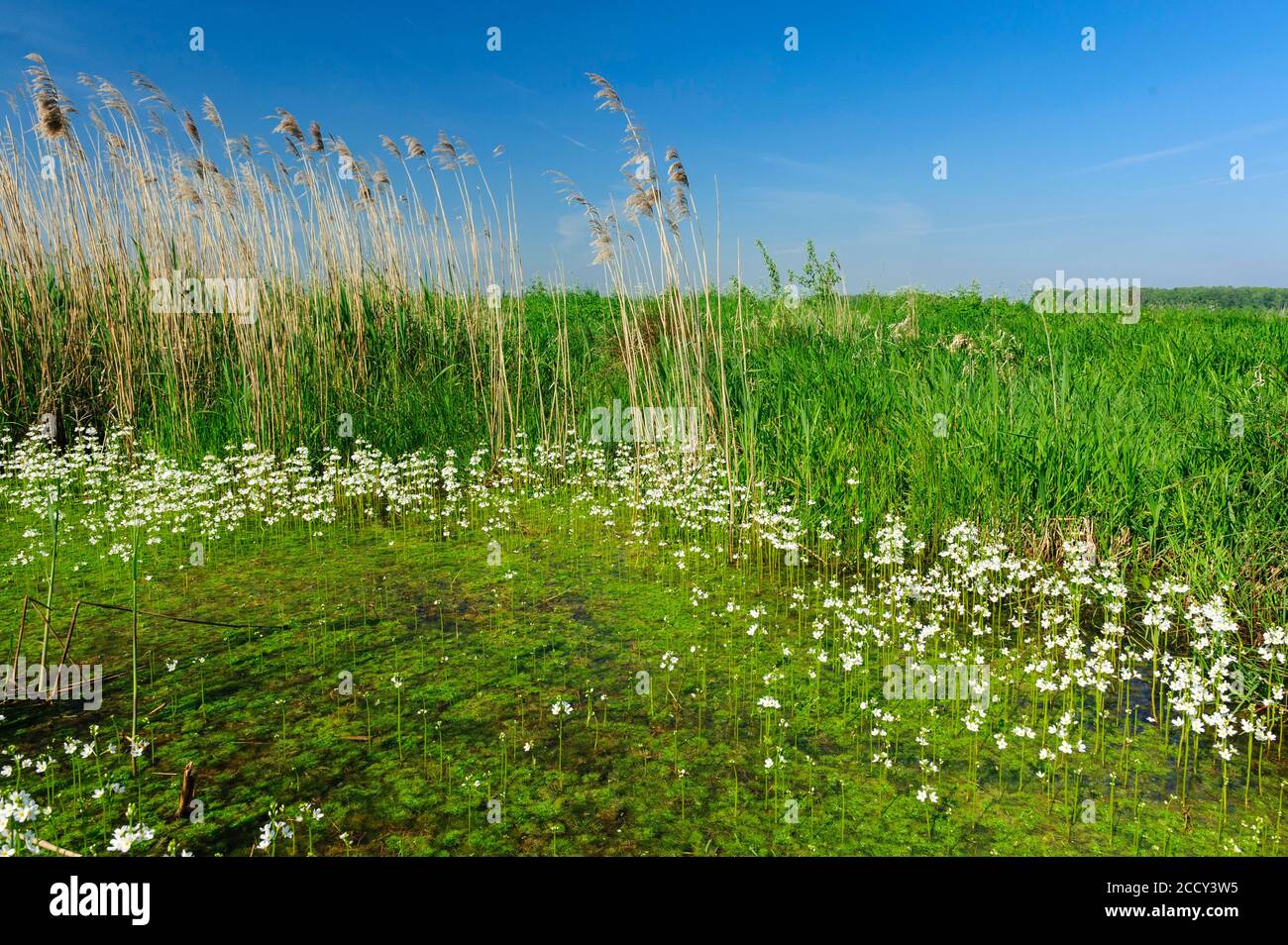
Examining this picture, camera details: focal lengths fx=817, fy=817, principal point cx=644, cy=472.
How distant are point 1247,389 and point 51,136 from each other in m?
9.46

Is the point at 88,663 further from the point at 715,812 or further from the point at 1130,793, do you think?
the point at 1130,793

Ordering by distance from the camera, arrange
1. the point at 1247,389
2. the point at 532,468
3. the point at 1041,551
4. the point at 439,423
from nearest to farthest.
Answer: the point at 1041,551 → the point at 1247,389 → the point at 532,468 → the point at 439,423

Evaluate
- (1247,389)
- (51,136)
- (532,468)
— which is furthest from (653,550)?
(51,136)

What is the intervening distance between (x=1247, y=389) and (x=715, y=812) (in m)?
4.35

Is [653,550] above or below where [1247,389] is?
below

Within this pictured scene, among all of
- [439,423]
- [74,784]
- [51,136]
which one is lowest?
[74,784]

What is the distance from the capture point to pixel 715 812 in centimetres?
258

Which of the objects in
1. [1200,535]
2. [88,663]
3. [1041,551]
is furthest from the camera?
[1041,551]

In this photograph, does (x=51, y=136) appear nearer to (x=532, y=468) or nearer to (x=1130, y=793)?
(x=532, y=468)

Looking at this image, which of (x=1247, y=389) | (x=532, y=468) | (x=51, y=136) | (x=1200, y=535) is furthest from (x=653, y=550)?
(x=51, y=136)

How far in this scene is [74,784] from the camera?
271 cm

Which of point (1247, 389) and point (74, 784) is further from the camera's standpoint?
point (1247, 389)
